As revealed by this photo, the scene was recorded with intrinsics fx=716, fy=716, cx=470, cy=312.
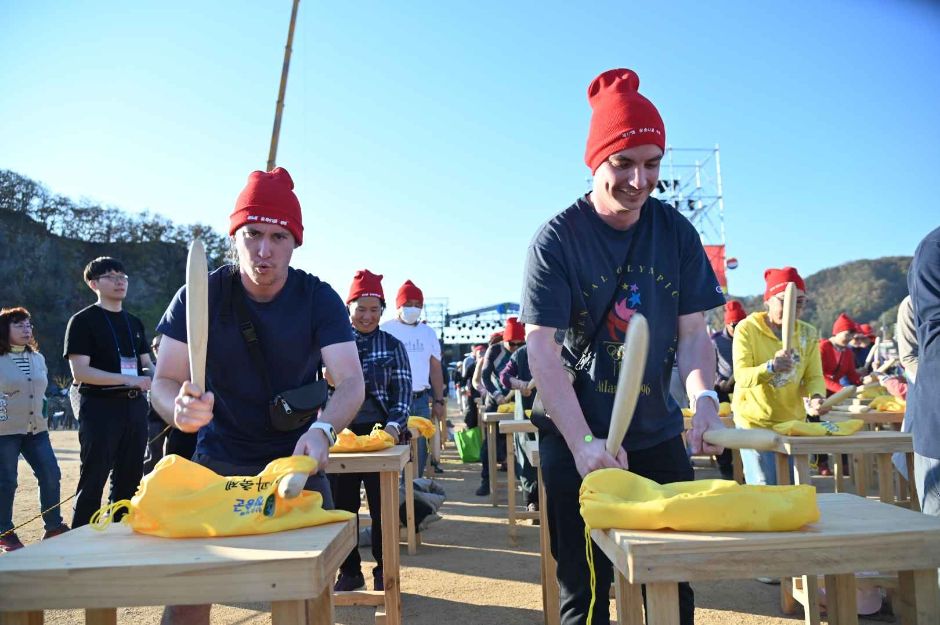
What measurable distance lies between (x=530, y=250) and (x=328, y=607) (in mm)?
1221

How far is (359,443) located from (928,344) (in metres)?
2.80

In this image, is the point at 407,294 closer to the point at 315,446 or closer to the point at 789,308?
the point at 789,308

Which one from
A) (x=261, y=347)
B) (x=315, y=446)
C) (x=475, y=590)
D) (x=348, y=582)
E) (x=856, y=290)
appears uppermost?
(x=856, y=290)

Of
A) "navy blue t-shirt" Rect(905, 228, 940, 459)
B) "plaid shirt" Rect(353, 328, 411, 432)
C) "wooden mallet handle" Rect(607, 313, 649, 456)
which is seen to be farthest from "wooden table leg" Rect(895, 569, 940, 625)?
"plaid shirt" Rect(353, 328, 411, 432)

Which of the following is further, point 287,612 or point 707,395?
point 707,395

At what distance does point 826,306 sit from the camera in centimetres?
5938

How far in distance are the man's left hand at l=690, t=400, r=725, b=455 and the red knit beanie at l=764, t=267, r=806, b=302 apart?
2829 mm

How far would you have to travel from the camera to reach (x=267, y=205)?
8.23ft

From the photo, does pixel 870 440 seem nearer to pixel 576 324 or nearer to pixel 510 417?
pixel 576 324

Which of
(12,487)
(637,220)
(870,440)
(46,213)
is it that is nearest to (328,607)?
(637,220)

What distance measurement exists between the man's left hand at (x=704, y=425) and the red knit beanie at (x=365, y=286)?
329cm

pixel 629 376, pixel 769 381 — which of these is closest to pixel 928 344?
pixel 629 376

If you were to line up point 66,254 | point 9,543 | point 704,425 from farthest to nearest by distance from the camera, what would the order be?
point 66,254, point 9,543, point 704,425

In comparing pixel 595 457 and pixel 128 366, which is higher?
pixel 128 366
